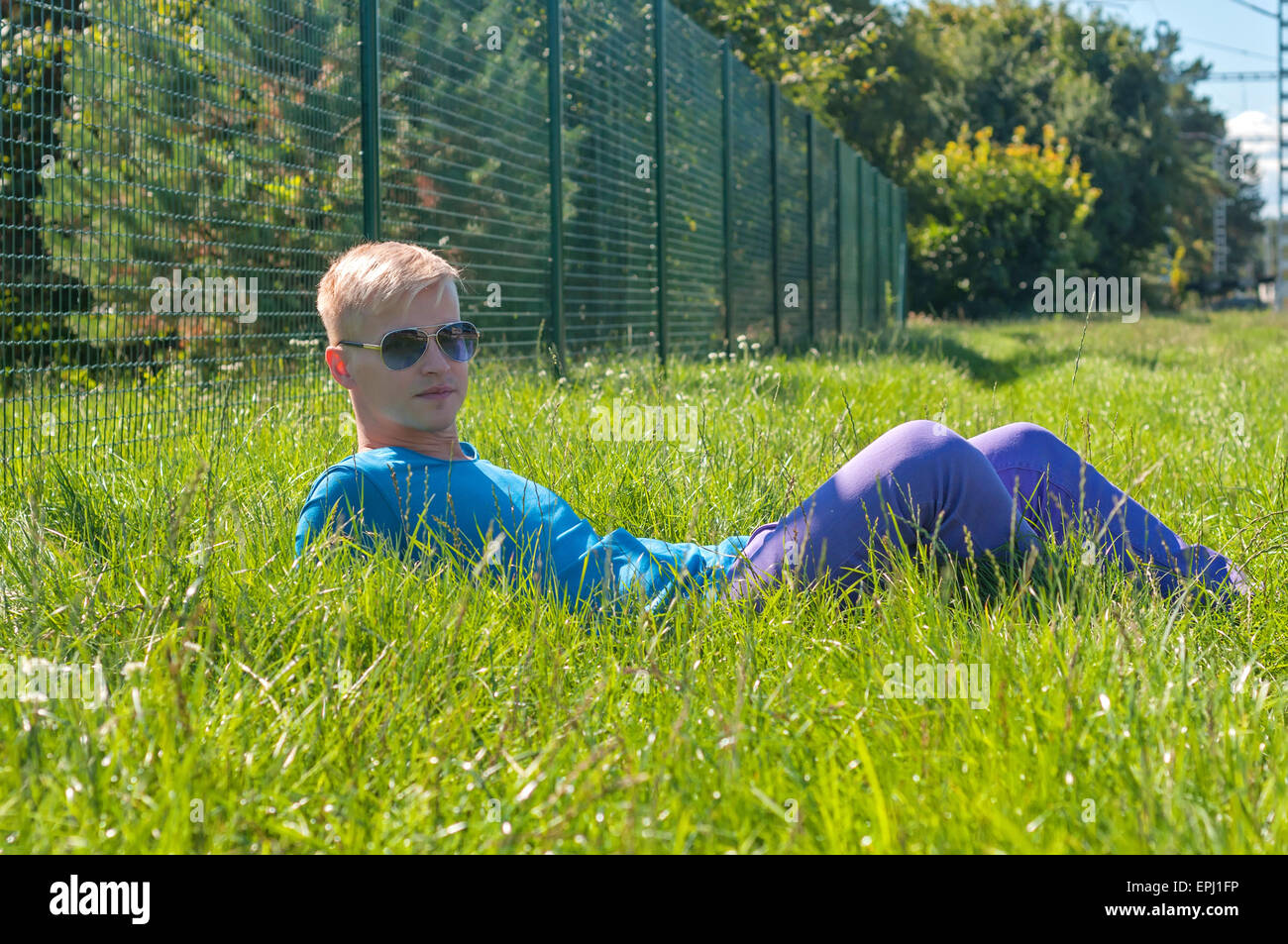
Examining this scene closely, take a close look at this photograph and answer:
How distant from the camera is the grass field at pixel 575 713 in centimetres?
153

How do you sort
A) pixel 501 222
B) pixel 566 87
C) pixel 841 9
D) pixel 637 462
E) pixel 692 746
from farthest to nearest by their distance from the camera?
1. pixel 841 9
2. pixel 566 87
3. pixel 501 222
4. pixel 637 462
5. pixel 692 746

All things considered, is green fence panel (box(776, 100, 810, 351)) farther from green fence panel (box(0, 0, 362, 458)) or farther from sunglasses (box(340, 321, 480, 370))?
sunglasses (box(340, 321, 480, 370))

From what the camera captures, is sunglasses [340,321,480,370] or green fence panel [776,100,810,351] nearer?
sunglasses [340,321,480,370]

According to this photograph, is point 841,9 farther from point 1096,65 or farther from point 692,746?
point 692,746

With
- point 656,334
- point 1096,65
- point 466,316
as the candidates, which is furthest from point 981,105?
point 466,316

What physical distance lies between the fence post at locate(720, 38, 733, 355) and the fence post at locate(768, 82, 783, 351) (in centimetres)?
170

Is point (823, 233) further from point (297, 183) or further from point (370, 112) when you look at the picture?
point (297, 183)

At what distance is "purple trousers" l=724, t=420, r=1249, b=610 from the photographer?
2.50 metres

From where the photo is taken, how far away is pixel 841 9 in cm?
2295

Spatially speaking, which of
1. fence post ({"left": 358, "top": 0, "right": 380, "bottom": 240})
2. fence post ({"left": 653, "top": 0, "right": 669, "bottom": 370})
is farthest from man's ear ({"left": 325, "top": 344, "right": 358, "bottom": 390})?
fence post ({"left": 653, "top": 0, "right": 669, "bottom": 370})

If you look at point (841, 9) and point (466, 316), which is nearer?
point (466, 316)

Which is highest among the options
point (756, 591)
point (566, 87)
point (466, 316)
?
point (566, 87)

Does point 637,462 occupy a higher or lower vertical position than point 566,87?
lower
